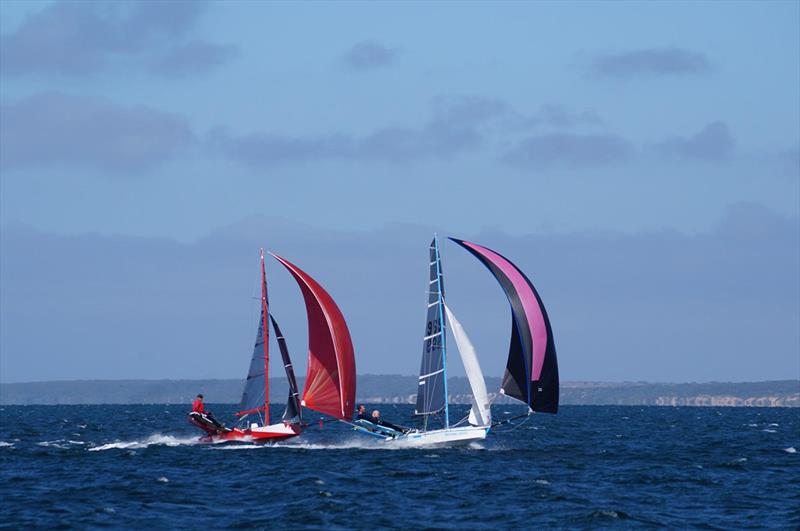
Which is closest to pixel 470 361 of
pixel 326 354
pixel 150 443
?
pixel 326 354

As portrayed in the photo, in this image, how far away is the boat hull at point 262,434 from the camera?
52.8 metres

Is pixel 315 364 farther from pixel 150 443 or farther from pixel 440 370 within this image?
pixel 150 443

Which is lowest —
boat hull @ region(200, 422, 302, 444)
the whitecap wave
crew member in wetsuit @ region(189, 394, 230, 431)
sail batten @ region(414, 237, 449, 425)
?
the whitecap wave

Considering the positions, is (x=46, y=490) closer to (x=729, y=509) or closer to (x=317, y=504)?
(x=317, y=504)

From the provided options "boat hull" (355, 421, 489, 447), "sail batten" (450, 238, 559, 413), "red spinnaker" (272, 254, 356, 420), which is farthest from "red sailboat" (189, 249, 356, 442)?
"sail batten" (450, 238, 559, 413)

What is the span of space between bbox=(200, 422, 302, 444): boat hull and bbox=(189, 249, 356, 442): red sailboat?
4cm

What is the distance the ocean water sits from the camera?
105 feet

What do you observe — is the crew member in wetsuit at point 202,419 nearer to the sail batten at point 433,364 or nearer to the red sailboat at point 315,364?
the red sailboat at point 315,364

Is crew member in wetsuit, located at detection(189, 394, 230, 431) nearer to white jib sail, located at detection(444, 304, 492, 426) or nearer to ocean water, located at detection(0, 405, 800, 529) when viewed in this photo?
ocean water, located at detection(0, 405, 800, 529)

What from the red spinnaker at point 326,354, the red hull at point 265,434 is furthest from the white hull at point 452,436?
the red hull at point 265,434

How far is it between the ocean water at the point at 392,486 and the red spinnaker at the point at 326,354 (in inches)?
92.0

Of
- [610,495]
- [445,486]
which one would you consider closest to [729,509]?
[610,495]

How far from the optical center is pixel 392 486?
3859 cm

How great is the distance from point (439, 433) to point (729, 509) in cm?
1547
